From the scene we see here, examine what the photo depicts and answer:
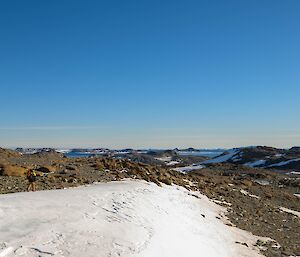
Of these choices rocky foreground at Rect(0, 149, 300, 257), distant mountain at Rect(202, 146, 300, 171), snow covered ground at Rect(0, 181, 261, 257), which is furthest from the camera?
distant mountain at Rect(202, 146, 300, 171)

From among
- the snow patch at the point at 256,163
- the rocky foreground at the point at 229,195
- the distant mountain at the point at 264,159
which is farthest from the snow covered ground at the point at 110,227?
the snow patch at the point at 256,163

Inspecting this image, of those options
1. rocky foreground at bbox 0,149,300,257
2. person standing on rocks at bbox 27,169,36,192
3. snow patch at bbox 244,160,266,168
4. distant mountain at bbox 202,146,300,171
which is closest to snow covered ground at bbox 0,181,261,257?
person standing on rocks at bbox 27,169,36,192

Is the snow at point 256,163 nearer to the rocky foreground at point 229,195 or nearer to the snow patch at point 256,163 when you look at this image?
the snow patch at point 256,163

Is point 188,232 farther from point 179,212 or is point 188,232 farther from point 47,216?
point 47,216

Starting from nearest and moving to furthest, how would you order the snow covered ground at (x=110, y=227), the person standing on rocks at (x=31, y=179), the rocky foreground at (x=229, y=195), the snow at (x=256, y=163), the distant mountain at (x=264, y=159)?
the snow covered ground at (x=110, y=227) → the person standing on rocks at (x=31, y=179) → the rocky foreground at (x=229, y=195) → the distant mountain at (x=264, y=159) → the snow at (x=256, y=163)

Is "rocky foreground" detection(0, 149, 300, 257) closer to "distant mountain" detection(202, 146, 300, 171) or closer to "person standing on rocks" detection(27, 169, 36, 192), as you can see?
"person standing on rocks" detection(27, 169, 36, 192)

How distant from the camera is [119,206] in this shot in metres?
18.9

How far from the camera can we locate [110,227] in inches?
→ 616

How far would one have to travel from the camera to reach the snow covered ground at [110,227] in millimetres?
13320

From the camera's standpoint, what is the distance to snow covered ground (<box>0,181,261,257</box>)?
13.3 m

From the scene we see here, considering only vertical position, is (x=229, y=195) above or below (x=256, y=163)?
below

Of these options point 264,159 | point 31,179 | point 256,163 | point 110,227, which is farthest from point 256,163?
point 110,227

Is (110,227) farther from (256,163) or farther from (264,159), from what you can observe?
(264,159)

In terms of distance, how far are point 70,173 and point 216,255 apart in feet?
50.7
